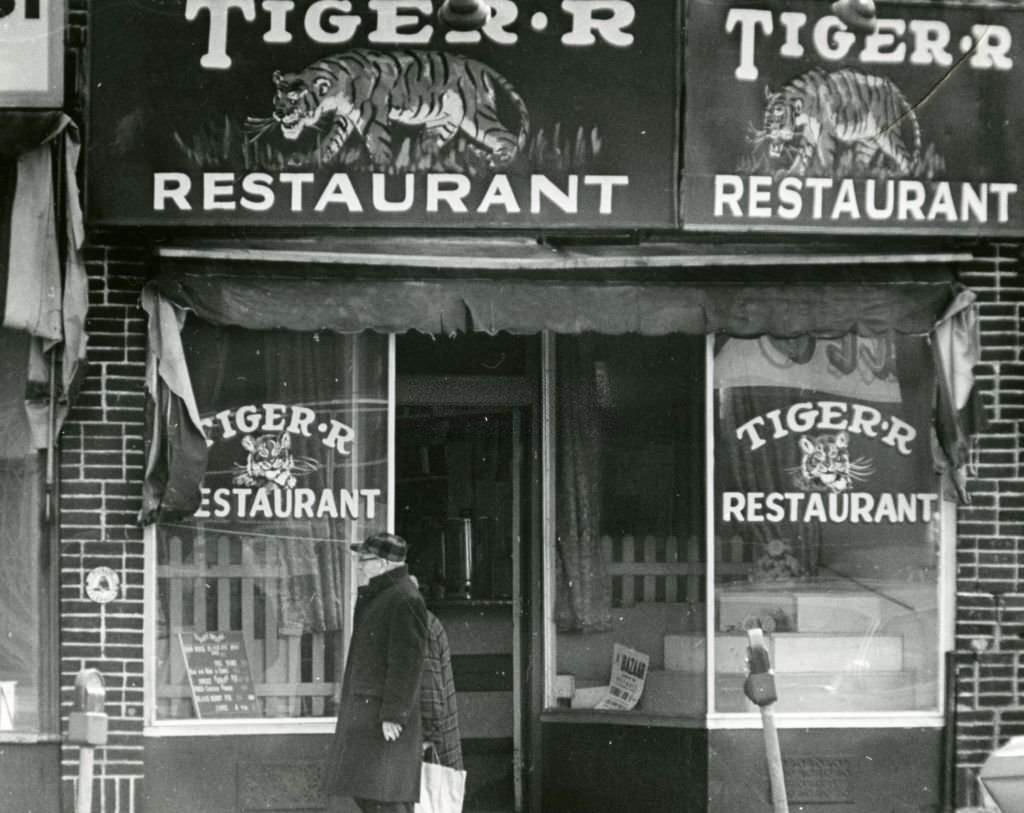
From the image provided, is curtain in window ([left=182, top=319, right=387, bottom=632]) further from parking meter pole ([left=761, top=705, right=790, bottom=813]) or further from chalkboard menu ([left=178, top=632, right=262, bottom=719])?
parking meter pole ([left=761, top=705, right=790, bottom=813])

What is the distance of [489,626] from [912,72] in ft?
13.8

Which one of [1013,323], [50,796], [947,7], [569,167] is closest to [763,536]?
[1013,323]

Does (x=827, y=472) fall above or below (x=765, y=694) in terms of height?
above

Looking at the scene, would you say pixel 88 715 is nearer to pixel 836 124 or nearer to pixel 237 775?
pixel 237 775

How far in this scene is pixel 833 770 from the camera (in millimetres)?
8609

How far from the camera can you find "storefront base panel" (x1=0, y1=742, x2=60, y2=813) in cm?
812

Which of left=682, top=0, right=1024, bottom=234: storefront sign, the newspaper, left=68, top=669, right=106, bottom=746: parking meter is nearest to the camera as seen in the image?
left=68, top=669, right=106, bottom=746: parking meter

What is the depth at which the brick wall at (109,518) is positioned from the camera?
820cm

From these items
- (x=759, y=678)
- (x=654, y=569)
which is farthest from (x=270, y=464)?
(x=759, y=678)

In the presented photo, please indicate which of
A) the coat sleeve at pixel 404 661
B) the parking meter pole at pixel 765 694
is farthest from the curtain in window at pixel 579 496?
the parking meter pole at pixel 765 694

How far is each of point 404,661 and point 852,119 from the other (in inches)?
150

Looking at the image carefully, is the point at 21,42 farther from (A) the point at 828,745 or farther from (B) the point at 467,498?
Result: (A) the point at 828,745

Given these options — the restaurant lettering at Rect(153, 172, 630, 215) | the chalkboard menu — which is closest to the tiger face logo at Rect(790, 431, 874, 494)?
the restaurant lettering at Rect(153, 172, 630, 215)

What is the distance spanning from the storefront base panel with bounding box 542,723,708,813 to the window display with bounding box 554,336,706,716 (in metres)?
0.19
